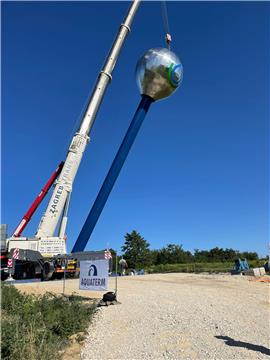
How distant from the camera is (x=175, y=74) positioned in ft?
87.0

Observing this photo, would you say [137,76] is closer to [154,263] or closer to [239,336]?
[239,336]

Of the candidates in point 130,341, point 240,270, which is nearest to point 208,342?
point 130,341

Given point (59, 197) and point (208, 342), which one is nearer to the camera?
point (208, 342)

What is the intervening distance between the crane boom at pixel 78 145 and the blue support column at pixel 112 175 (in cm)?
188

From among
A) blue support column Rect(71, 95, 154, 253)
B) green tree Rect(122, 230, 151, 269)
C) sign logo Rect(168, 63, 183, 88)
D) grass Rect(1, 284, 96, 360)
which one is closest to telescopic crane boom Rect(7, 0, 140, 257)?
blue support column Rect(71, 95, 154, 253)

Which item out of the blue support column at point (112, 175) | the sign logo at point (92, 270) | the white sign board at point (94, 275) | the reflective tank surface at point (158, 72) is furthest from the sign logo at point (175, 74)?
the sign logo at point (92, 270)

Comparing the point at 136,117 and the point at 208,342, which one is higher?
the point at 136,117

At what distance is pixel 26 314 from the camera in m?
10.5

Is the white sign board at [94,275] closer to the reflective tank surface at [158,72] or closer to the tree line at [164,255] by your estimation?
the reflective tank surface at [158,72]

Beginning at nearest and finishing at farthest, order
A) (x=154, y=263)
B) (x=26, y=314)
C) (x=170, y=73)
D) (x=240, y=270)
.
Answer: (x=26, y=314)
(x=170, y=73)
(x=240, y=270)
(x=154, y=263)

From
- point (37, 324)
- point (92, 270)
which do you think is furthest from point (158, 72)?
point (37, 324)

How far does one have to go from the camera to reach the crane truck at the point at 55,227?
20.4 metres

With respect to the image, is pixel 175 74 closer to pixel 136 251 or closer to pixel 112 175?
pixel 112 175

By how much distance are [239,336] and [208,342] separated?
0.97 m
